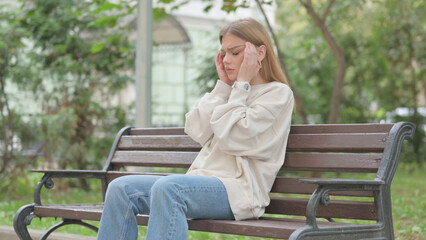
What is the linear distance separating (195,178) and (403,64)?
13.2 m

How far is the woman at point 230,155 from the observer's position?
11.2ft

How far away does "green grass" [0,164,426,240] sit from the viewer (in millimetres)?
5746

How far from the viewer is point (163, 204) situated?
329 cm

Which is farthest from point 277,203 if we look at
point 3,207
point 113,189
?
point 3,207

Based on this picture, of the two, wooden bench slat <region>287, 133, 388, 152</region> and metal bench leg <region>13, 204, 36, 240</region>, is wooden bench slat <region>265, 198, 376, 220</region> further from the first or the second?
metal bench leg <region>13, 204, 36, 240</region>

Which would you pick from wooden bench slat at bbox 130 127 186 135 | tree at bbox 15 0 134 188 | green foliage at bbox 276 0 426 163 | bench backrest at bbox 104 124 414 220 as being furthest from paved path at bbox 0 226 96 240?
green foliage at bbox 276 0 426 163

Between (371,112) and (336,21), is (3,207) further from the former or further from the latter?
(371,112)

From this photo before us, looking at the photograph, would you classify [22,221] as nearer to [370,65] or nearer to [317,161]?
[317,161]

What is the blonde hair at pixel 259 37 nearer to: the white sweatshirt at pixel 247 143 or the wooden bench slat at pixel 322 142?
the white sweatshirt at pixel 247 143

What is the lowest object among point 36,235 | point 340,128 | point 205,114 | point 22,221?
point 36,235

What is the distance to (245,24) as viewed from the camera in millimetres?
3895

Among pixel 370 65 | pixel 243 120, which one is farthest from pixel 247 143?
pixel 370 65

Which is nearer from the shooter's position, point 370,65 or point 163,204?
point 163,204

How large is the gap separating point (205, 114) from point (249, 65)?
1.21ft
